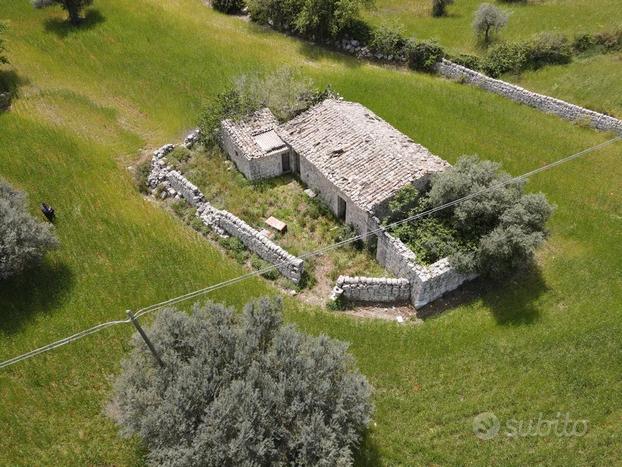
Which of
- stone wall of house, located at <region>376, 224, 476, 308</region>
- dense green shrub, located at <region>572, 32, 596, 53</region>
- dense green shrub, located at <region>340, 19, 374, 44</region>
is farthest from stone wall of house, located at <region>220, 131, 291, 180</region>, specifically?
dense green shrub, located at <region>572, 32, 596, 53</region>

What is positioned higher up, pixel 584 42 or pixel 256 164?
pixel 584 42

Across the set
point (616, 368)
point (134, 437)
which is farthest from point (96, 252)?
point (616, 368)

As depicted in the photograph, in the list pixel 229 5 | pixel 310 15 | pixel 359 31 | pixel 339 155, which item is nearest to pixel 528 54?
pixel 359 31

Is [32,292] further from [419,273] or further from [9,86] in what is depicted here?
[9,86]

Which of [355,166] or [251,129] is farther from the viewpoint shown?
[251,129]

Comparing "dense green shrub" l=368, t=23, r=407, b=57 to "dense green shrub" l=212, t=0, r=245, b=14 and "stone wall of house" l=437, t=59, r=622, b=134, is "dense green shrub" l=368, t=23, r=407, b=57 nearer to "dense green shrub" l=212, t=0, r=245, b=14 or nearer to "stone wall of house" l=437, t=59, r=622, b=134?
"stone wall of house" l=437, t=59, r=622, b=134
